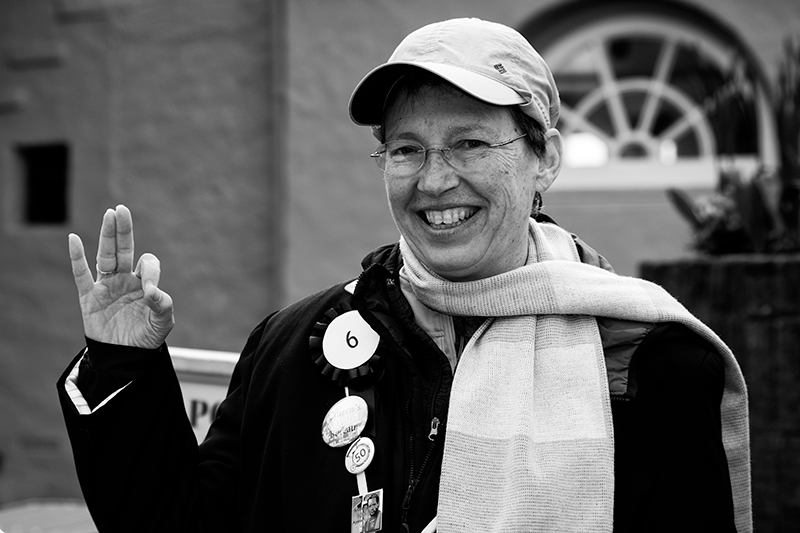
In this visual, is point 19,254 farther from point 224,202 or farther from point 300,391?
point 300,391

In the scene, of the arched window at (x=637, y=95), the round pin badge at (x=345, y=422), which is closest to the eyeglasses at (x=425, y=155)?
the round pin badge at (x=345, y=422)

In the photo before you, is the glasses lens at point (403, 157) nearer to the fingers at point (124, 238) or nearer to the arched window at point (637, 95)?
the fingers at point (124, 238)

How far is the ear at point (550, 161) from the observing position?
2102 millimetres

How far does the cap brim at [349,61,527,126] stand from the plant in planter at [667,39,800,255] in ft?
9.59

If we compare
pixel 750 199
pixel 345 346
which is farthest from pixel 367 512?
pixel 750 199

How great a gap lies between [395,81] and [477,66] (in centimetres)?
19

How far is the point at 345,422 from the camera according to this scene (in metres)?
1.98

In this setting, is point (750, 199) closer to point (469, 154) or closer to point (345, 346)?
point (469, 154)

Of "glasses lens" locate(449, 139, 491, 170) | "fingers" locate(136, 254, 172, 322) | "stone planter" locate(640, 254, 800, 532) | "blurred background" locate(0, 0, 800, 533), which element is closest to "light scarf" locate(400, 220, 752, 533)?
"glasses lens" locate(449, 139, 491, 170)

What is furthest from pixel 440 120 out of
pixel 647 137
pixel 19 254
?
pixel 19 254

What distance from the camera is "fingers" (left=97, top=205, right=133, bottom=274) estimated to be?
1.84 meters

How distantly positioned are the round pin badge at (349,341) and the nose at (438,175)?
36 centimetres

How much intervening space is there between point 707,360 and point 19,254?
21.4 feet

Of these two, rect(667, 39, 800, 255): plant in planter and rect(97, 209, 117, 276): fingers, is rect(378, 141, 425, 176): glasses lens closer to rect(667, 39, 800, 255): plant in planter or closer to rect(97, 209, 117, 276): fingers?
rect(97, 209, 117, 276): fingers
